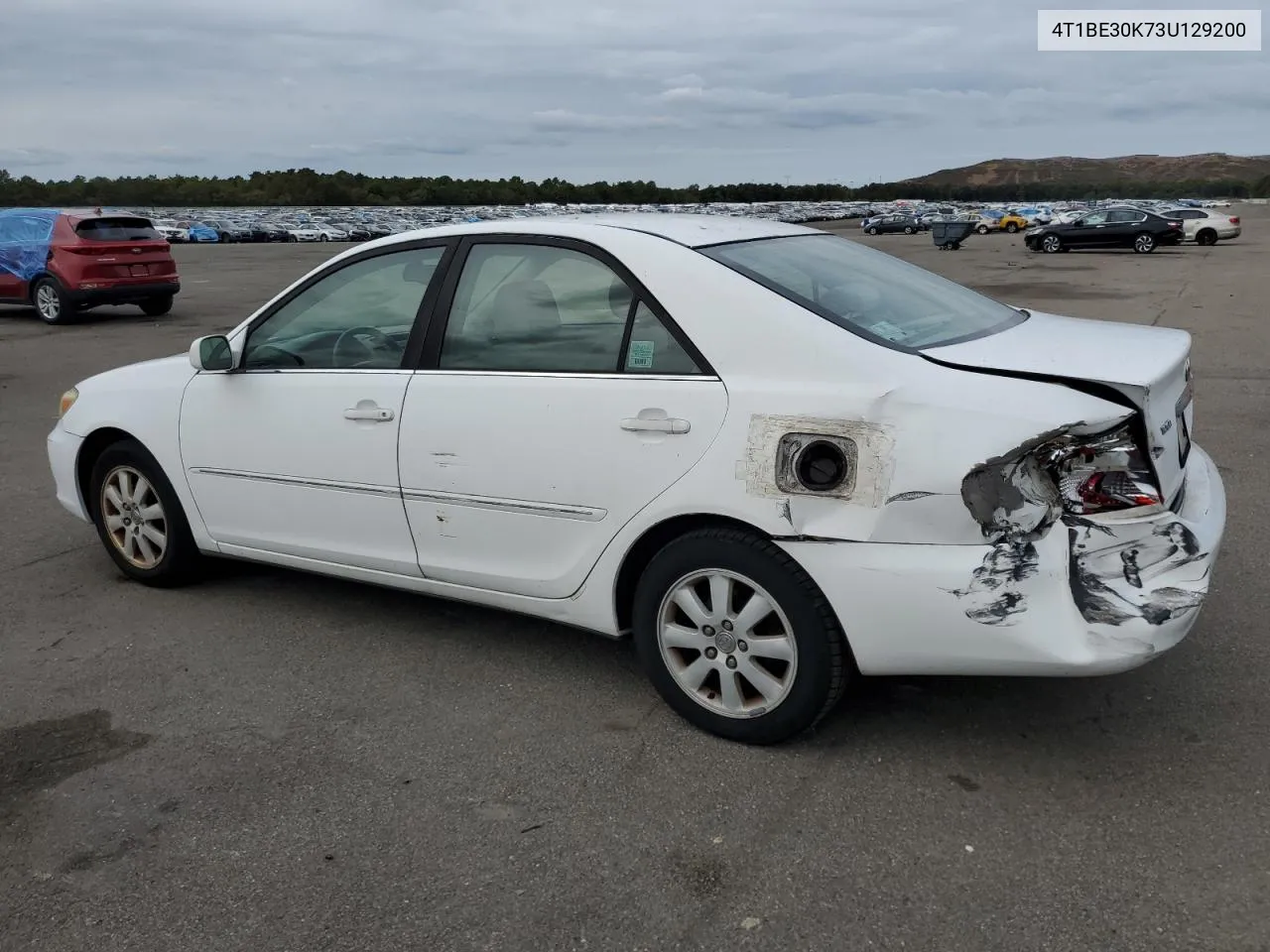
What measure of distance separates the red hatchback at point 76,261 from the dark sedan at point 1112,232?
30391mm

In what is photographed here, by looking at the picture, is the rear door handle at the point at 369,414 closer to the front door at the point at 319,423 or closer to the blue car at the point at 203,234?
the front door at the point at 319,423

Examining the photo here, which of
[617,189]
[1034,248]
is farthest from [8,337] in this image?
[617,189]

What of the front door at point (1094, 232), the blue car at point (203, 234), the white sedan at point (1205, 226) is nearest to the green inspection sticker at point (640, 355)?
the front door at point (1094, 232)

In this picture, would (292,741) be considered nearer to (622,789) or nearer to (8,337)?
(622,789)

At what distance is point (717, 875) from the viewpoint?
2.86 meters

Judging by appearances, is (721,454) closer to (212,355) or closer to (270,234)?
(212,355)

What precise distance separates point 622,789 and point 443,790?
523mm

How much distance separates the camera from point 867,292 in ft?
12.5

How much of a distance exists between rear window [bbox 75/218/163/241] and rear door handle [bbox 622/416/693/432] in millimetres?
15848

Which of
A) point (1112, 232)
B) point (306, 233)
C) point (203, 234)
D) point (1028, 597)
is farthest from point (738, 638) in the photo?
point (306, 233)

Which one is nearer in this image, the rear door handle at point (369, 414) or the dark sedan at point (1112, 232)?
the rear door handle at point (369, 414)

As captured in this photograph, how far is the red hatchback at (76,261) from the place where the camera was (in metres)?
16.7

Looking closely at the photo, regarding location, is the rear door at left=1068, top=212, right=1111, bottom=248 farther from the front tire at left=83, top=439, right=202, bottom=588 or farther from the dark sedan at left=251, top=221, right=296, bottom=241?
the dark sedan at left=251, top=221, right=296, bottom=241

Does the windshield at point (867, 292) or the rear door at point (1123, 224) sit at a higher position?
the rear door at point (1123, 224)
